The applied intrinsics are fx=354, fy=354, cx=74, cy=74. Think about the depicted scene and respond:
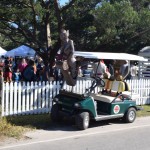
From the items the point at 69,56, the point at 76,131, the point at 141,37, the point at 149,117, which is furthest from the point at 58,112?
the point at 141,37

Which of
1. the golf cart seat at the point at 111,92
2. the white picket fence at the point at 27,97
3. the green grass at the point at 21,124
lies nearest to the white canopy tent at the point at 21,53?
the white picket fence at the point at 27,97

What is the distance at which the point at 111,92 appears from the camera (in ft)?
35.9

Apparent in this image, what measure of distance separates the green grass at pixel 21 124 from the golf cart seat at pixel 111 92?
1.64 meters

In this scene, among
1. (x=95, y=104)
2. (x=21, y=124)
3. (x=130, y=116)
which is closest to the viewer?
(x=21, y=124)

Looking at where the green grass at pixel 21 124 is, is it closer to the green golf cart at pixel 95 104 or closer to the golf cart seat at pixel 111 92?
the green golf cart at pixel 95 104

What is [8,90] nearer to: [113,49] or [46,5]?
[46,5]

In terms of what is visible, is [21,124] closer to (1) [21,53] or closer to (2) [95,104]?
(2) [95,104]

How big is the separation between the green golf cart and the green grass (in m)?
0.46

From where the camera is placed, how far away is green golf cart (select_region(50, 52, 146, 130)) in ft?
30.7

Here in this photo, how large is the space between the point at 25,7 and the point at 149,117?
6.50m

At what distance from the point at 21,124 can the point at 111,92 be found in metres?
3.05

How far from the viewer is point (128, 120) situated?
10.5 meters

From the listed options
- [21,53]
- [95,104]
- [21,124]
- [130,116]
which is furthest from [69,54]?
[21,53]

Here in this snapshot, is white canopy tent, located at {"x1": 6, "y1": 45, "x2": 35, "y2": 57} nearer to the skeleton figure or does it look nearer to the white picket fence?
the white picket fence
